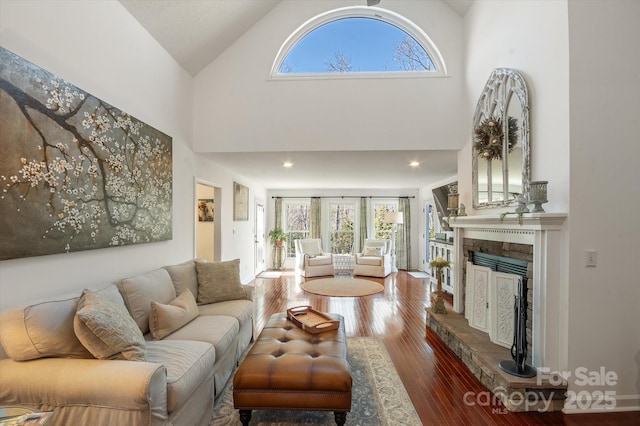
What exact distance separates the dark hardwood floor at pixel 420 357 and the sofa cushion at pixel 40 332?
226 centimetres

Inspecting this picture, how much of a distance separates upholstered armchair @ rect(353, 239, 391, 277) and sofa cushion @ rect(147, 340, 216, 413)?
5.43 metres

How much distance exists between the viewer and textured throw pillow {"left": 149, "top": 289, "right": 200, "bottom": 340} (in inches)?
91.4

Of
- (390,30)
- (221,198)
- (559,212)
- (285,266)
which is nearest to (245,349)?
(221,198)

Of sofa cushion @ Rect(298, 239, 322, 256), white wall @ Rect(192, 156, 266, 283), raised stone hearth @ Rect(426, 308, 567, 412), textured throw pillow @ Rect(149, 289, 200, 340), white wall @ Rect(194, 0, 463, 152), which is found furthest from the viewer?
sofa cushion @ Rect(298, 239, 322, 256)

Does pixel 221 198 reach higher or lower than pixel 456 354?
higher

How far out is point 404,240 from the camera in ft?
27.4

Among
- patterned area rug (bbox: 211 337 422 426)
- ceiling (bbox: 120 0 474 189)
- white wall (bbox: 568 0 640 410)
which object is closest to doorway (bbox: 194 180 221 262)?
ceiling (bbox: 120 0 474 189)

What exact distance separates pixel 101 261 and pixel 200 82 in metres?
2.68

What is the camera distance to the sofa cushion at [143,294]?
7.66 feet

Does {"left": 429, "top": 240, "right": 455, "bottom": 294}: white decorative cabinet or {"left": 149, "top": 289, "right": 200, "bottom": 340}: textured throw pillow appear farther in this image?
{"left": 429, "top": 240, "right": 455, "bottom": 294}: white decorative cabinet

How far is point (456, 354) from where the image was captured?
10.1 ft

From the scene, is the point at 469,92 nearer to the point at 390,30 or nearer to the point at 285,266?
the point at 390,30

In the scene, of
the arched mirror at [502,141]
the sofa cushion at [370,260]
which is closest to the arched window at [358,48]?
the arched mirror at [502,141]

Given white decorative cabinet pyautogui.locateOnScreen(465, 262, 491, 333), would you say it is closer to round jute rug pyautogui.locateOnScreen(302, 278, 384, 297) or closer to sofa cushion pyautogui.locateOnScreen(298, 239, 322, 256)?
round jute rug pyautogui.locateOnScreen(302, 278, 384, 297)
